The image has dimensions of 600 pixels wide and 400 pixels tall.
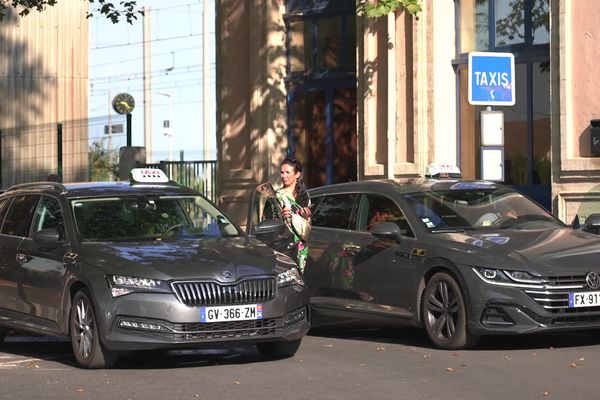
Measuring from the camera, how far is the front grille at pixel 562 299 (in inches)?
456

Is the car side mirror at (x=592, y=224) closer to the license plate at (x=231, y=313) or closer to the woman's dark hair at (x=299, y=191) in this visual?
the woman's dark hair at (x=299, y=191)

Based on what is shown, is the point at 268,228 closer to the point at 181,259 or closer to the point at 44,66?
the point at 181,259

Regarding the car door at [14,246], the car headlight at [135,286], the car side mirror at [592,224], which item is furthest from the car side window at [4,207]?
the car side mirror at [592,224]

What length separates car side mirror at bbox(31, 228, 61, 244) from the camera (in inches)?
462

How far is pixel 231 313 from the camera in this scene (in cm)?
1096

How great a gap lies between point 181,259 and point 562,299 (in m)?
3.09

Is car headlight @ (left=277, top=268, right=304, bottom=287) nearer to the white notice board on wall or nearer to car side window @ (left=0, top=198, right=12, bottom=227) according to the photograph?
car side window @ (left=0, top=198, right=12, bottom=227)

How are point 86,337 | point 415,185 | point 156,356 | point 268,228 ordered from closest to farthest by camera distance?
1. point 86,337
2. point 156,356
3. point 268,228
4. point 415,185

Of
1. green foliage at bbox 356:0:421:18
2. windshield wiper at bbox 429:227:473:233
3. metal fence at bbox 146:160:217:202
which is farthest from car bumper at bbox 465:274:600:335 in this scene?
metal fence at bbox 146:160:217:202

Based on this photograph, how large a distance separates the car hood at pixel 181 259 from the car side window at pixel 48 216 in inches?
31.2

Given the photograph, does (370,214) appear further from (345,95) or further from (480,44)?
(345,95)

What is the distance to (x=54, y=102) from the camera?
3494cm

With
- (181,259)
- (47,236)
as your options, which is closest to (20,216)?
(47,236)

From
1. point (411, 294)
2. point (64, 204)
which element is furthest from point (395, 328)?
point (64, 204)
